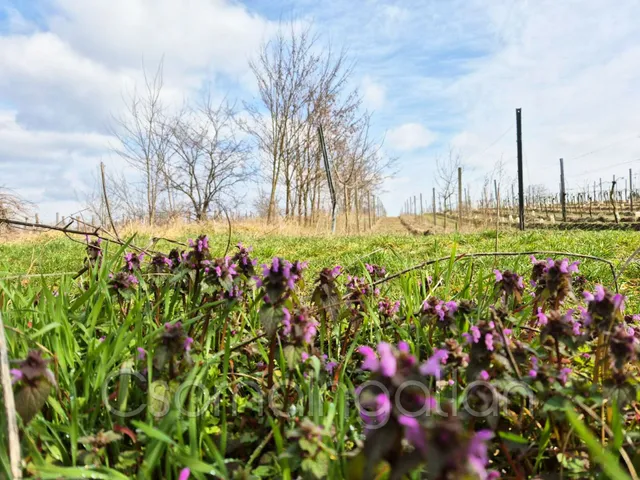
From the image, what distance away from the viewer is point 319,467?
0.77 meters

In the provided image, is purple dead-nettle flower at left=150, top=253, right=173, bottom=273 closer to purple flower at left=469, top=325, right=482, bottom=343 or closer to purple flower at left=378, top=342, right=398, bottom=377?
purple flower at left=469, top=325, right=482, bottom=343

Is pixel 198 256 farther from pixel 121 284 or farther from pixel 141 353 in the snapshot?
pixel 141 353

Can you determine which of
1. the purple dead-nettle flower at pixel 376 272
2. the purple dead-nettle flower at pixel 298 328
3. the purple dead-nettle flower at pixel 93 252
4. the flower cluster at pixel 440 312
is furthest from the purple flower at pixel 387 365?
→ the purple dead-nettle flower at pixel 93 252

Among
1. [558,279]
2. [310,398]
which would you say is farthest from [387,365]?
[558,279]

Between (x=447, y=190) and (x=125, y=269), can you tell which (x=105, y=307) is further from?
(x=447, y=190)

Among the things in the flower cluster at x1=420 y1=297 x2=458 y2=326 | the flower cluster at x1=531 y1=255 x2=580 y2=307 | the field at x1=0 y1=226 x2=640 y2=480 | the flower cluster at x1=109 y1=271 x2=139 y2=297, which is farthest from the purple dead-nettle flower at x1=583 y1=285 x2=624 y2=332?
the flower cluster at x1=109 y1=271 x2=139 y2=297

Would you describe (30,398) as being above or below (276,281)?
below

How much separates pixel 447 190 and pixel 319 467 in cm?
2916

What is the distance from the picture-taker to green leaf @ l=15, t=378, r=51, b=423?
0.80 metres

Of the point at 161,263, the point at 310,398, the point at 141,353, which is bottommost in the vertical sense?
the point at 310,398

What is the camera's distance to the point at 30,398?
0.80 meters

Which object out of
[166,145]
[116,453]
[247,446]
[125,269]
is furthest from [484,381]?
[166,145]

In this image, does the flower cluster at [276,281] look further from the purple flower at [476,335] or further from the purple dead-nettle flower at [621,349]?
the purple dead-nettle flower at [621,349]

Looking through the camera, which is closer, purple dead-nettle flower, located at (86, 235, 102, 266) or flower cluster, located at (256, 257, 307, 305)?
flower cluster, located at (256, 257, 307, 305)
